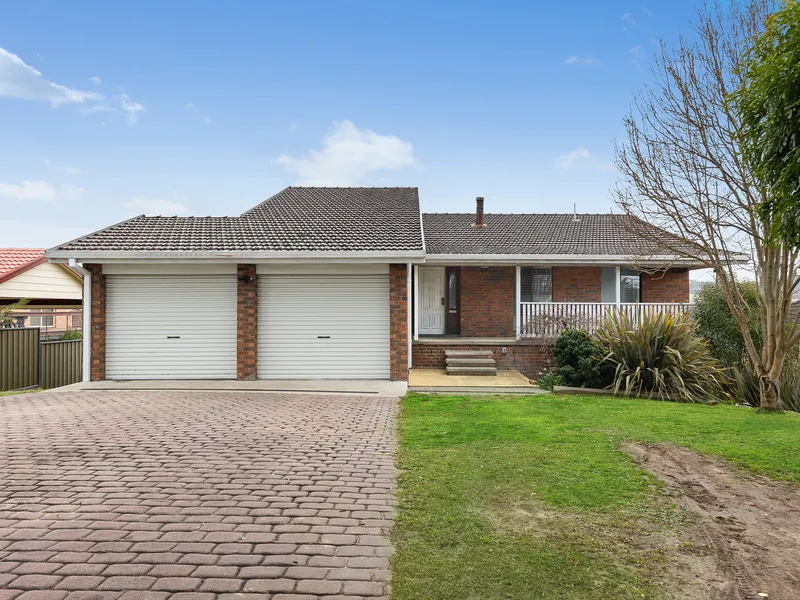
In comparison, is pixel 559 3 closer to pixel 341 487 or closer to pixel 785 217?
pixel 785 217

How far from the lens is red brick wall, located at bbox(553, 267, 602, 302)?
16672 mm

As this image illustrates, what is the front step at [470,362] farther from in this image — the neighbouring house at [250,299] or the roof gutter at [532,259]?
the roof gutter at [532,259]

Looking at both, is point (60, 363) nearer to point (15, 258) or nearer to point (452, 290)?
point (15, 258)

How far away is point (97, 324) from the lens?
1145 centimetres

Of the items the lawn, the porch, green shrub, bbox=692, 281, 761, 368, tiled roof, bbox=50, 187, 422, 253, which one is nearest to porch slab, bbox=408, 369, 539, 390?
the porch

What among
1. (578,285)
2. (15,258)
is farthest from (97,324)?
(578,285)

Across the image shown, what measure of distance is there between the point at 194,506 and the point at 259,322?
7780 mm

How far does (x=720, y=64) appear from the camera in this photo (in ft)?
30.4

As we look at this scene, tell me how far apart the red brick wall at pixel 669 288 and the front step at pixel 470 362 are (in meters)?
6.77

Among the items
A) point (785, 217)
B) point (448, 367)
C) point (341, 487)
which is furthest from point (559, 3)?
point (341, 487)

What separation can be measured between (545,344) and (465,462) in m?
9.50

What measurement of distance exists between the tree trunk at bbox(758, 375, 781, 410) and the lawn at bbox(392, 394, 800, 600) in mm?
980

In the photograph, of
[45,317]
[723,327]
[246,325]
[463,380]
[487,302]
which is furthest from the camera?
[45,317]

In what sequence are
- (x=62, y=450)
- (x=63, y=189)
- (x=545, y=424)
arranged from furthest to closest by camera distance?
1. (x=63, y=189)
2. (x=545, y=424)
3. (x=62, y=450)
